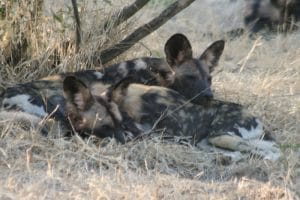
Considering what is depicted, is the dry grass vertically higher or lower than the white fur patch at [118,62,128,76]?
lower

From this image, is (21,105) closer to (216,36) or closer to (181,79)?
(181,79)

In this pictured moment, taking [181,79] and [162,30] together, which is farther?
[162,30]

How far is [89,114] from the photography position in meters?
4.34

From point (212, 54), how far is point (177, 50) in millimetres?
292

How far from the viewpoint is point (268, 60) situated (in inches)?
272

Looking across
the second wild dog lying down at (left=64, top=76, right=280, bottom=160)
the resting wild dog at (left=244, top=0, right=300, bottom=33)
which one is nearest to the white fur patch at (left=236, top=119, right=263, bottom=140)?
the second wild dog lying down at (left=64, top=76, right=280, bottom=160)

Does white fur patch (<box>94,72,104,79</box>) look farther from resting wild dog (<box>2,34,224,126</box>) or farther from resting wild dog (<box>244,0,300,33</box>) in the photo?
resting wild dog (<box>244,0,300,33</box>)

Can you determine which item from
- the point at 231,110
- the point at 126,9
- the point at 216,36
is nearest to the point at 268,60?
the point at 216,36

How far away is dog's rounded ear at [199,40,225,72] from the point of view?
17.0 feet

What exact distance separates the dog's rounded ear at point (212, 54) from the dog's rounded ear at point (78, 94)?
1.14m

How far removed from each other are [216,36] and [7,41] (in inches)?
126

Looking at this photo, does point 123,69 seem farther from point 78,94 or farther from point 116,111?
point 78,94

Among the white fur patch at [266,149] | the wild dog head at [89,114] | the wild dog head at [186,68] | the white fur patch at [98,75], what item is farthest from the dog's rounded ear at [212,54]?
the wild dog head at [89,114]

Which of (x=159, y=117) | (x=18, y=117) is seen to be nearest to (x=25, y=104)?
(x=18, y=117)
